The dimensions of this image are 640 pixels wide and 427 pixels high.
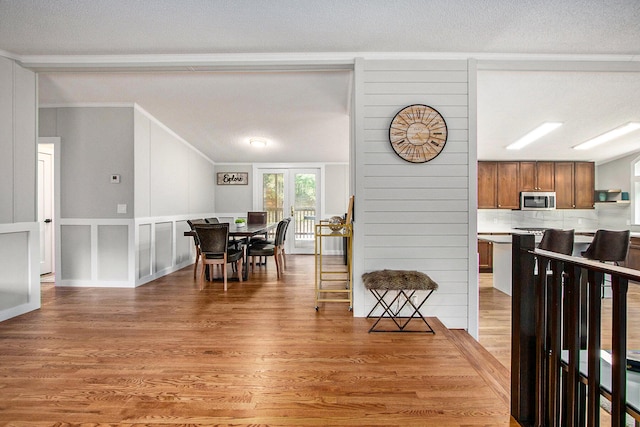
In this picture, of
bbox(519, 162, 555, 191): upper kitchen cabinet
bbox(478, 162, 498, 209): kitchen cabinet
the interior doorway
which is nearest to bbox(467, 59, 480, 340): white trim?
bbox(478, 162, 498, 209): kitchen cabinet

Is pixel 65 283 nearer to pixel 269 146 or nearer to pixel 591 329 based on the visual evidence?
pixel 269 146

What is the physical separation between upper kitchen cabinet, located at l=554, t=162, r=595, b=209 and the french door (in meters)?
4.84

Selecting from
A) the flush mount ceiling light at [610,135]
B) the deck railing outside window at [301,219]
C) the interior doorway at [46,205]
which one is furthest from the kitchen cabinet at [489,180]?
the interior doorway at [46,205]

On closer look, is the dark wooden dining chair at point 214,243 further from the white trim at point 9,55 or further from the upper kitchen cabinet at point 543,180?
the upper kitchen cabinet at point 543,180

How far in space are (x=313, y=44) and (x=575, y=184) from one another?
6.17m

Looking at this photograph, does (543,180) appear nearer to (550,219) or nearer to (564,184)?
(564,184)

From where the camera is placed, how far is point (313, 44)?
2.95 m

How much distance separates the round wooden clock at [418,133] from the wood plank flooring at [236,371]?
157cm

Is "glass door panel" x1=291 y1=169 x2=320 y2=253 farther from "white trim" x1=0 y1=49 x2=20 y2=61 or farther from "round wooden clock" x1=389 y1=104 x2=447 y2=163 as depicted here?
"white trim" x1=0 y1=49 x2=20 y2=61

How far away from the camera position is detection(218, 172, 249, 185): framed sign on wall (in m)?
7.54

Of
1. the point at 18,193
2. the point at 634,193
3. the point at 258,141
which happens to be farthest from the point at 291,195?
the point at 634,193

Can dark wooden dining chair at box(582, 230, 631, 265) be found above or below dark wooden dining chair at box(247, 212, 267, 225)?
below

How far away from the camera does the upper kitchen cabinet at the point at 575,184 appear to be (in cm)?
638

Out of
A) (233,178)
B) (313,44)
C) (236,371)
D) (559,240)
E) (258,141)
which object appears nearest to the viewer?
(236,371)
